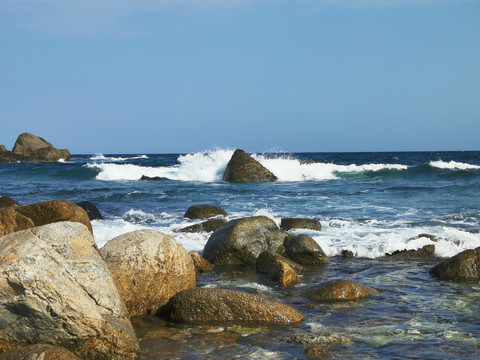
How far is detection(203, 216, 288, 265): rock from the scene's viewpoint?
972cm

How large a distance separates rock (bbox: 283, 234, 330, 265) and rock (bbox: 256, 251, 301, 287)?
0.56 meters

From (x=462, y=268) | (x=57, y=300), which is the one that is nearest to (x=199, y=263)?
(x=462, y=268)

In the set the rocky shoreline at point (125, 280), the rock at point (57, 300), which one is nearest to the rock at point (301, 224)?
the rocky shoreline at point (125, 280)

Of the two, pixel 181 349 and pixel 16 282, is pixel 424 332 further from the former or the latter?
pixel 16 282

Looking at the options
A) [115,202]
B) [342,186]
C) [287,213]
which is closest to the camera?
[287,213]

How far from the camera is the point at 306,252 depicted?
9688 mm

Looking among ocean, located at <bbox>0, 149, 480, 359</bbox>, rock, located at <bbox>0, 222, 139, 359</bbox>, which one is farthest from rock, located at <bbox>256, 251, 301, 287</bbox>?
rock, located at <bbox>0, 222, 139, 359</bbox>

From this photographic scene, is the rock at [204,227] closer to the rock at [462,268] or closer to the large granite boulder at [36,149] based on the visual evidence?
the rock at [462,268]

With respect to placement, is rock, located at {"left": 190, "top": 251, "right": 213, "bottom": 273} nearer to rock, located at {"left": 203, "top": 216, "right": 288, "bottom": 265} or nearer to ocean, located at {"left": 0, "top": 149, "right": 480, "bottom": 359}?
ocean, located at {"left": 0, "top": 149, "right": 480, "bottom": 359}

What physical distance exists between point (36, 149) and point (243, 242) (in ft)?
186

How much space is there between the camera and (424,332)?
570 cm

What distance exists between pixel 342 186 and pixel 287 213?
388 inches

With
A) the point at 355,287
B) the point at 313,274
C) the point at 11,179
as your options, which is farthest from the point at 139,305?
the point at 11,179

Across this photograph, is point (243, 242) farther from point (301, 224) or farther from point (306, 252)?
point (301, 224)
